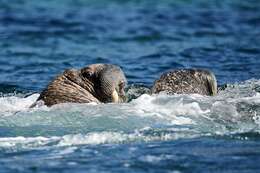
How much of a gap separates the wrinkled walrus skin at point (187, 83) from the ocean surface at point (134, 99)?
0.26 m

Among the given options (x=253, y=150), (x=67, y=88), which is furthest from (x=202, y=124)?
(x=67, y=88)

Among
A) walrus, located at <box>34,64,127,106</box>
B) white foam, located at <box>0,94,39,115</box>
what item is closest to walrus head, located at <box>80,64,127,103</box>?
walrus, located at <box>34,64,127,106</box>

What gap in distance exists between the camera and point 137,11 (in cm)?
2972

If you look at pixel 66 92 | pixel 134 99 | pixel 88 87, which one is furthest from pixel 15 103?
pixel 134 99

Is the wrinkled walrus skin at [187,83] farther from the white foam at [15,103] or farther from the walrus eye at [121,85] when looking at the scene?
the white foam at [15,103]

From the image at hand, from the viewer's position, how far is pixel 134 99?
1177cm

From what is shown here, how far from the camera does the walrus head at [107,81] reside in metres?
11.3

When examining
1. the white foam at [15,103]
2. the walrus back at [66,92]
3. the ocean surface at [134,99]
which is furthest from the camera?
the white foam at [15,103]

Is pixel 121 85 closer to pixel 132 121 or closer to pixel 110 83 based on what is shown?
pixel 110 83

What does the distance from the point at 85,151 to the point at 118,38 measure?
13370 mm

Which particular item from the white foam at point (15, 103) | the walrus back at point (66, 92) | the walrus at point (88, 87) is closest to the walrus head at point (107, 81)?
the walrus at point (88, 87)

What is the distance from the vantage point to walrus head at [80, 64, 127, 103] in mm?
11320

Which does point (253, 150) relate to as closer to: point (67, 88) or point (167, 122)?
point (167, 122)

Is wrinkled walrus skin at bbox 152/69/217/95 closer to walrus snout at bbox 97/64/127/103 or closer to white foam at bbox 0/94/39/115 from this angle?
walrus snout at bbox 97/64/127/103
